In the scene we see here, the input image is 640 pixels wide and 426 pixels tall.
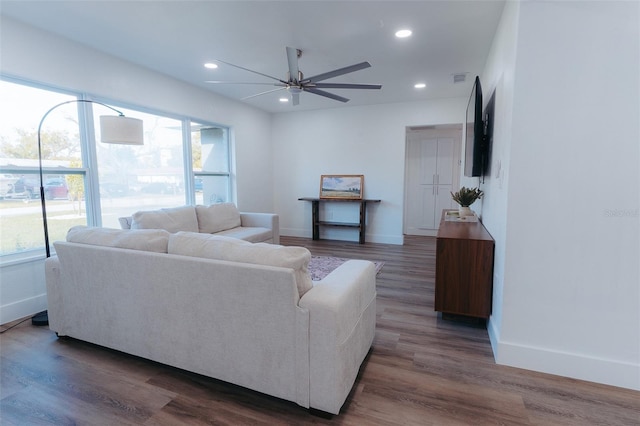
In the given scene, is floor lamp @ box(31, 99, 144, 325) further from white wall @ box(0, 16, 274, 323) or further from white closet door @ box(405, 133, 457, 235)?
white closet door @ box(405, 133, 457, 235)

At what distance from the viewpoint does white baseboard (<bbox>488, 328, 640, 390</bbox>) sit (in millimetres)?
1853

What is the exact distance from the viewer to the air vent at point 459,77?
13.3 ft

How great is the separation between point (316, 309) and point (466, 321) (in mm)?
1854

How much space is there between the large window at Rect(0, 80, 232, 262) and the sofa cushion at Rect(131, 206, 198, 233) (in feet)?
1.68

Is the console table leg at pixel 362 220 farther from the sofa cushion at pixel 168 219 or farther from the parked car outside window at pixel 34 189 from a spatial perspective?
the parked car outside window at pixel 34 189

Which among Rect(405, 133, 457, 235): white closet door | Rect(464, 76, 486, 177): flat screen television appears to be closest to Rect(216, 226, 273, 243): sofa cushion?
Rect(464, 76, 486, 177): flat screen television

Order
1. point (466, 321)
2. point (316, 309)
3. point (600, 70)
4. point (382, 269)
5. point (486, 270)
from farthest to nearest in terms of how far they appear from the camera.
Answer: point (382, 269)
point (466, 321)
point (486, 270)
point (600, 70)
point (316, 309)

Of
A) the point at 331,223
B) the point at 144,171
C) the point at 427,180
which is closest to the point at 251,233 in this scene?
the point at 144,171

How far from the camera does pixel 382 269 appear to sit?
14.0 feet

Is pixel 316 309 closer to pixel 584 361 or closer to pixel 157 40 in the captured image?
pixel 584 361

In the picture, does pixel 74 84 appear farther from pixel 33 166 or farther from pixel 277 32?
pixel 277 32

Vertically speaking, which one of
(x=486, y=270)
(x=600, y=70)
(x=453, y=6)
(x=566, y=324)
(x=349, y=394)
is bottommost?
(x=349, y=394)

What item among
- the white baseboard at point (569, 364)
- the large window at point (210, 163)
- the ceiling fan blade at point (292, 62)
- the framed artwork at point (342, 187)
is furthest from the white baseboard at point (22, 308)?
the framed artwork at point (342, 187)

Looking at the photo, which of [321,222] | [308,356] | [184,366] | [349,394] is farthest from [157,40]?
[321,222]
